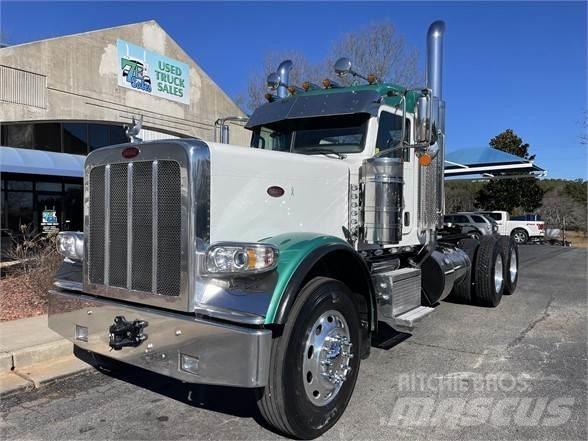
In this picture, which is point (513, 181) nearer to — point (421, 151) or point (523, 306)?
point (523, 306)

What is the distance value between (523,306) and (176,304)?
6.61m

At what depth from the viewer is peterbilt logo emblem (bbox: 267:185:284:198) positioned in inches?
149

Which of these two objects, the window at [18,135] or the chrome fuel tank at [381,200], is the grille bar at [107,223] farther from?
the window at [18,135]

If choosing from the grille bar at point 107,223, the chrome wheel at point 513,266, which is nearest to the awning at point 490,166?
the chrome wheel at point 513,266

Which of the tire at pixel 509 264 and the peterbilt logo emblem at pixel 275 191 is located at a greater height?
the peterbilt logo emblem at pixel 275 191

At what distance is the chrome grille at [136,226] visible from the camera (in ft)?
10.9

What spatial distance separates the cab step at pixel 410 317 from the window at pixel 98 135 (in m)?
13.9

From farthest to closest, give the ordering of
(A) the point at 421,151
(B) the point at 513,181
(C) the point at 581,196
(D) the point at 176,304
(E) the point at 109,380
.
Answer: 1. (C) the point at 581,196
2. (B) the point at 513,181
3. (A) the point at 421,151
4. (E) the point at 109,380
5. (D) the point at 176,304

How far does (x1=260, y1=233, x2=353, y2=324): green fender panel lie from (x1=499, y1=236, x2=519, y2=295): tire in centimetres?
580

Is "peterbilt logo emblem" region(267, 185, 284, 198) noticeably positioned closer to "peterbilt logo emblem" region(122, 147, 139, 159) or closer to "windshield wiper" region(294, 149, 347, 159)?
"peterbilt logo emblem" region(122, 147, 139, 159)

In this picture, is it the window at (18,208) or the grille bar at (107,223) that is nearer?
the grille bar at (107,223)

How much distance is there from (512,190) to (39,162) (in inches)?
1158

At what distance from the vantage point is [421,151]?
5.44 m

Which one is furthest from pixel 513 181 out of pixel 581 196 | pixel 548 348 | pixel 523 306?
pixel 548 348
